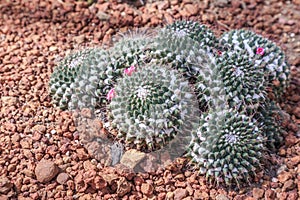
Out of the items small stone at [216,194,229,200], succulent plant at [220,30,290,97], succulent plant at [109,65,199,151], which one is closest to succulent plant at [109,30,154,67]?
succulent plant at [109,65,199,151]

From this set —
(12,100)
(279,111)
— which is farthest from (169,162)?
(12,100)

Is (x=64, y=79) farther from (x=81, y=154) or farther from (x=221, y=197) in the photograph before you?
(x=221, y=197)

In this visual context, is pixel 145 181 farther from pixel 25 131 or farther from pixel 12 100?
pixel 12 100

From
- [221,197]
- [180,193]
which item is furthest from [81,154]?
[221,197]

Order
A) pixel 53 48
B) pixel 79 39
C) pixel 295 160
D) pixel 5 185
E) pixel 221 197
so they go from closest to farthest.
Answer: pixel 5 185 → pixel 221 197 → pixel 295 160 → pixel 53 48 → pixel 79 39

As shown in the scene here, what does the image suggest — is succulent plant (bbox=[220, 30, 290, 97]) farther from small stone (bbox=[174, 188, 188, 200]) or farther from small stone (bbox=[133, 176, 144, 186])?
small stone (bbox=[133, 176, 144, 186])
